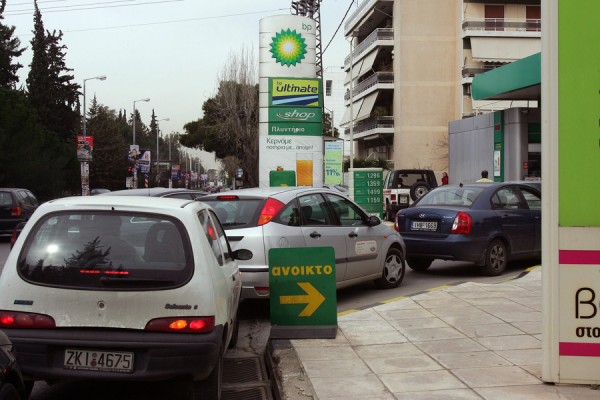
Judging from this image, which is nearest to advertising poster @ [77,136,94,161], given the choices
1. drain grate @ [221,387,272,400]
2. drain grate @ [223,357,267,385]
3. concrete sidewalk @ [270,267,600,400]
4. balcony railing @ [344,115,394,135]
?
balcony railing @ [344,115,394,135]

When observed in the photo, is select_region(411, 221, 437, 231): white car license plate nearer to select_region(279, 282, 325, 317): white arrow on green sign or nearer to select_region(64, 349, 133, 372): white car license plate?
select_region(279, 282, 325, 317): white arrow on green sign

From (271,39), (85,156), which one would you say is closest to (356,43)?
(85,156)

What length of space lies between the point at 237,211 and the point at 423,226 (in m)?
4.41

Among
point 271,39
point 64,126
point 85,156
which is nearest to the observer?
point 271,39

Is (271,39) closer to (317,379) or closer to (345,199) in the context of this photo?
(345,199)

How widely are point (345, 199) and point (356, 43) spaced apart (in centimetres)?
6113

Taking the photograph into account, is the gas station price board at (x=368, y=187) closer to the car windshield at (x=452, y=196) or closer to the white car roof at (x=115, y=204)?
the car windshield at (x=452, y=196)

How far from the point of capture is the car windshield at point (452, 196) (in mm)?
11984

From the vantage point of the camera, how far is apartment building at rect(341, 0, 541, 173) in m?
51.6

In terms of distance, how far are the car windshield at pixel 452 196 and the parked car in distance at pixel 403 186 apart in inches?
519

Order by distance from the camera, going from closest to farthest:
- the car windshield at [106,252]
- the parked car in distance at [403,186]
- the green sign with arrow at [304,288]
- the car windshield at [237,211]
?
1. the car windshield at [106,252]
2. the green sign with arrow at [304,288]
3. the car windshield at [237,211]
4. the parked car in distance at [403,186]

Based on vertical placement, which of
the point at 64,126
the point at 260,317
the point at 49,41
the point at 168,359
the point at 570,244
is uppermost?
the point at 49,41

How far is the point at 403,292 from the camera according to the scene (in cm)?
1041

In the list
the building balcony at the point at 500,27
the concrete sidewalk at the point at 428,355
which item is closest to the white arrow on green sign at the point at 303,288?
the concrete sidewalk at the point at 428,355
